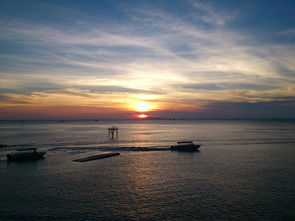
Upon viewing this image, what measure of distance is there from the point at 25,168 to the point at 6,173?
18.6 ft

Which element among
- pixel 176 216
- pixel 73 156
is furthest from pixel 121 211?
pixel 73 156

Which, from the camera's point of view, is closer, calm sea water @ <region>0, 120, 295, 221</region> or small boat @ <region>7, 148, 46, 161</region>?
calm sea water @ <region>0, 120, 295, 221</region>

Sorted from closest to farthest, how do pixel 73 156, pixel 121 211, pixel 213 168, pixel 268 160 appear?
pixel 121 211 < pixel 213 168 < pixel 268 160 < pixel 73 156

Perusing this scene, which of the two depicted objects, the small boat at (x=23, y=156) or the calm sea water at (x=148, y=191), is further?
the small boat at (x=23, y=156)

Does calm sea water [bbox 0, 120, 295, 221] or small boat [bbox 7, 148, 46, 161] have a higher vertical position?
small boat [bbox 7, 148, 46, 161]

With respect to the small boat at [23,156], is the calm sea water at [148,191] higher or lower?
lower

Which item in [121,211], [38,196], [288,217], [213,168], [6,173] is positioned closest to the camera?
[288,217]

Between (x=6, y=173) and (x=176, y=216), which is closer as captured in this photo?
(x=176, y=216)

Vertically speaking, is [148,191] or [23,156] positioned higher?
[23,156]

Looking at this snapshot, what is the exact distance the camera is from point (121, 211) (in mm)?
29391

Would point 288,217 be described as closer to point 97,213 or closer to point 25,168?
point 97,213

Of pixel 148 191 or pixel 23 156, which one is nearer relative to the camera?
pixel 148 191

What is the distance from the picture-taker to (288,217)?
27.4m

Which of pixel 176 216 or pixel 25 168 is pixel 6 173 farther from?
pixel 176 216
